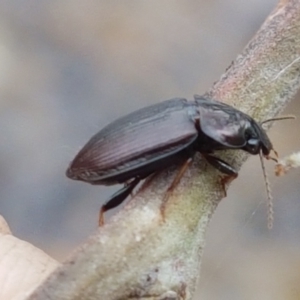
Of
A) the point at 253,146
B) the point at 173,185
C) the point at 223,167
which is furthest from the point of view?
the point at 253,146

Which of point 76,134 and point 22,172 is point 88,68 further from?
point 22,172

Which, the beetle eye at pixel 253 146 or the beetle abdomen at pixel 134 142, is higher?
the beetle eye at pixel 253 146

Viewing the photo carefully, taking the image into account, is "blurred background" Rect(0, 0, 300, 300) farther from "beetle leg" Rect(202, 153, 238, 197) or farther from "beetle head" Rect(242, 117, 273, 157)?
"beetle leg" Rect(202, 153, 238, 197)

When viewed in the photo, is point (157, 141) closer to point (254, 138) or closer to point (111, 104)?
point (254, 138)

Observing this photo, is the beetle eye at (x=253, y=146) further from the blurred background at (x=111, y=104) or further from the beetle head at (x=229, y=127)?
the blurred background at (x=111, y=104)

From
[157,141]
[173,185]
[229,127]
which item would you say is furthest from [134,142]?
[173,185]

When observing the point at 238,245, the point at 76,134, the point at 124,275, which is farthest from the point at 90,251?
the point at 76,134

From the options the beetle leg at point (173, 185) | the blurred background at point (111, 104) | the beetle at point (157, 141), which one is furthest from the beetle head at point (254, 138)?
the blurred background at point (111, 104)
